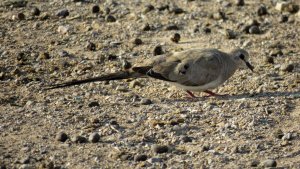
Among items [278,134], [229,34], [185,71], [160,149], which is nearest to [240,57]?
[185,71]

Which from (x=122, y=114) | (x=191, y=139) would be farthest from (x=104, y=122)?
(x=191, y=139)

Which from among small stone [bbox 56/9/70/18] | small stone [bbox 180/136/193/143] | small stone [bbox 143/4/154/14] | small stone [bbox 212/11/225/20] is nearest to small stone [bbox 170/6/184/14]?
small stone [bbox 143/4/154/14]

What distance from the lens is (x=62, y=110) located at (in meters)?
10.9

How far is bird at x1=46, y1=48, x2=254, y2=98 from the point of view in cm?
1120

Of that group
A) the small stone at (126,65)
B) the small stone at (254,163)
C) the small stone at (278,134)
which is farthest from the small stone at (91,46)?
the small stone at (254,163)

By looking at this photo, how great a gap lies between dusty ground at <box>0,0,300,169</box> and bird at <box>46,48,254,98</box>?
0.24 metres

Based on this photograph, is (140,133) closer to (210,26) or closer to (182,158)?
(182,158)

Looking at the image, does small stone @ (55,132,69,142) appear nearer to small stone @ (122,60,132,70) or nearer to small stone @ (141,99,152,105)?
small stone @ (141,99,152,105)

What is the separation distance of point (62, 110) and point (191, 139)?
1.89 metres

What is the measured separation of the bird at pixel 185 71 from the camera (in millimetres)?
11203

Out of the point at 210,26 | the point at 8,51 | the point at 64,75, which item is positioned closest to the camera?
the point at 64,75

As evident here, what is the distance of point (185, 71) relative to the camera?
36.8 ft

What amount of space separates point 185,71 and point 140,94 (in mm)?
769

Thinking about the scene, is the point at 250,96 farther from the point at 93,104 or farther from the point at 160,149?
the point at 160,149
